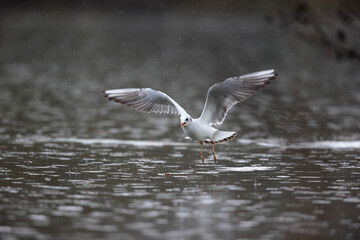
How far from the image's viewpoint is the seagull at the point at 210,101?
1225 centimetres

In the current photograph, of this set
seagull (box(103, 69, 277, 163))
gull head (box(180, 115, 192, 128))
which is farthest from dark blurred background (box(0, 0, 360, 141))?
gull head (box(180, 115, 192, 128))

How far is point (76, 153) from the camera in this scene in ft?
48.3

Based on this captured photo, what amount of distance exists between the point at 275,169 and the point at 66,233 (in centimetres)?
534

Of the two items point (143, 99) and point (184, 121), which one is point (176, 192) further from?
point (143, 99)

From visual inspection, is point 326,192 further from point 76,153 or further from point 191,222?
point 76,153

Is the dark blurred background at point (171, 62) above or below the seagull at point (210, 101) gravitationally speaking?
above

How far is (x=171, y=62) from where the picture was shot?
131 ft

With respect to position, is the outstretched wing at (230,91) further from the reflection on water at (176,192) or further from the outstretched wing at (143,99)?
the reflection on water at (176,192)

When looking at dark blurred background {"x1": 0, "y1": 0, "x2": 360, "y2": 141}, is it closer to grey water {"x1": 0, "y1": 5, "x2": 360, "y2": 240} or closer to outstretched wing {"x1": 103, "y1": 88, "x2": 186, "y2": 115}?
grey water {"x1": 0, "y1": 5, "x2": 360, "y2": 240}

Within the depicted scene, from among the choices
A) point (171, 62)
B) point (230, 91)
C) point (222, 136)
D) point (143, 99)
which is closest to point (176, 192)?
point (222, 136)

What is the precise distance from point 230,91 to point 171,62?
2760cm

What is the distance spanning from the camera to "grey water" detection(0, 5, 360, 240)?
9000mm

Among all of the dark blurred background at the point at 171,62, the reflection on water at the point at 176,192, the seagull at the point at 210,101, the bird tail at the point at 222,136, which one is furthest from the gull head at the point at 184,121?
→ the dark blurred background at the point at 171,62

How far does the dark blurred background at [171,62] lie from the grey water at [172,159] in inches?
4.3
